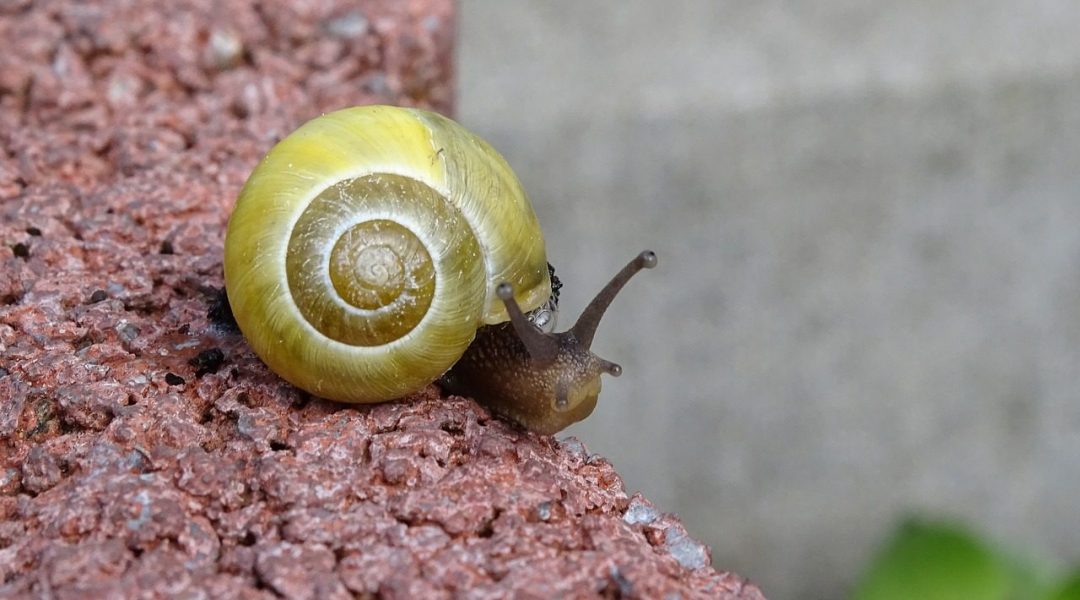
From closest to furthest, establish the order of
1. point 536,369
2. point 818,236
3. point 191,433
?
point 191,433 → point 536,369 → point 818,236

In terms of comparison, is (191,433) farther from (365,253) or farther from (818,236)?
(818,236)

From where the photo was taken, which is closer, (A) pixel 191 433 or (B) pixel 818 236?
(A) pixel 191 433

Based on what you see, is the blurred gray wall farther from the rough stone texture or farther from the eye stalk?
the eye stalk

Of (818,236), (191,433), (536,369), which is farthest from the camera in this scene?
(818,236)

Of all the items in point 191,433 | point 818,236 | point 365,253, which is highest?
point 818,236

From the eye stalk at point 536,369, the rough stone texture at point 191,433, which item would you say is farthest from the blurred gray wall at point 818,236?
the eye stalk at point 536,369

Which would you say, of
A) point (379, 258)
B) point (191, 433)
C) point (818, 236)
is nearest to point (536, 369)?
point (379, 258)

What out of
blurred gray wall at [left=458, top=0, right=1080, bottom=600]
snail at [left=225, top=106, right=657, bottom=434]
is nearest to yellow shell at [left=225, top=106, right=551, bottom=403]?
snail at [left=225, top=106, right=657, bottom=434]
